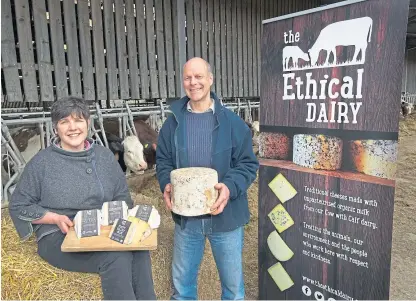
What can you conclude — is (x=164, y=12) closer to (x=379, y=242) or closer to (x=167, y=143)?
(x=167, y=143)

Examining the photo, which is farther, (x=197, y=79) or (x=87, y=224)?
(x=197, y=79)

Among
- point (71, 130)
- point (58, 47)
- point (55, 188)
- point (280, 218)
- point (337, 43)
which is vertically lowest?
point (280, 218)

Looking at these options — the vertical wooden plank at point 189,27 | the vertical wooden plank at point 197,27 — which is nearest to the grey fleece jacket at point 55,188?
the vertical wooden plank at point 189,27

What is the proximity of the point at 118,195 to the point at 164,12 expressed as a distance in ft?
13.5

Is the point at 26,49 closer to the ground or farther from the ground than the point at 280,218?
farther from the ground

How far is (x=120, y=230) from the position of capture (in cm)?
192

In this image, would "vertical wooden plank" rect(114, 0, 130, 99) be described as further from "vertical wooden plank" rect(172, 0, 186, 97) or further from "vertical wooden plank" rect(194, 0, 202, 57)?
"vertical wooden plank" rect(194, 0, 202, 57)

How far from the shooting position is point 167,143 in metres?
2.41

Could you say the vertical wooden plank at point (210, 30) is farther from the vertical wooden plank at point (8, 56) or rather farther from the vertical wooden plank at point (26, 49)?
the vertical wooden plank at point (8, 56)

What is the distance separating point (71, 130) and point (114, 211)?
0.57 m

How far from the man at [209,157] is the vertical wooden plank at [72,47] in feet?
8.88

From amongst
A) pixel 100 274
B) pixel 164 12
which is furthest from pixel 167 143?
pixel 164 12

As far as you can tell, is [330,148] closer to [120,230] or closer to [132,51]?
[120,230]

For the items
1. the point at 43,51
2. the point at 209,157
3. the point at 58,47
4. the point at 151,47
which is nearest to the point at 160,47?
the point at 151,47
